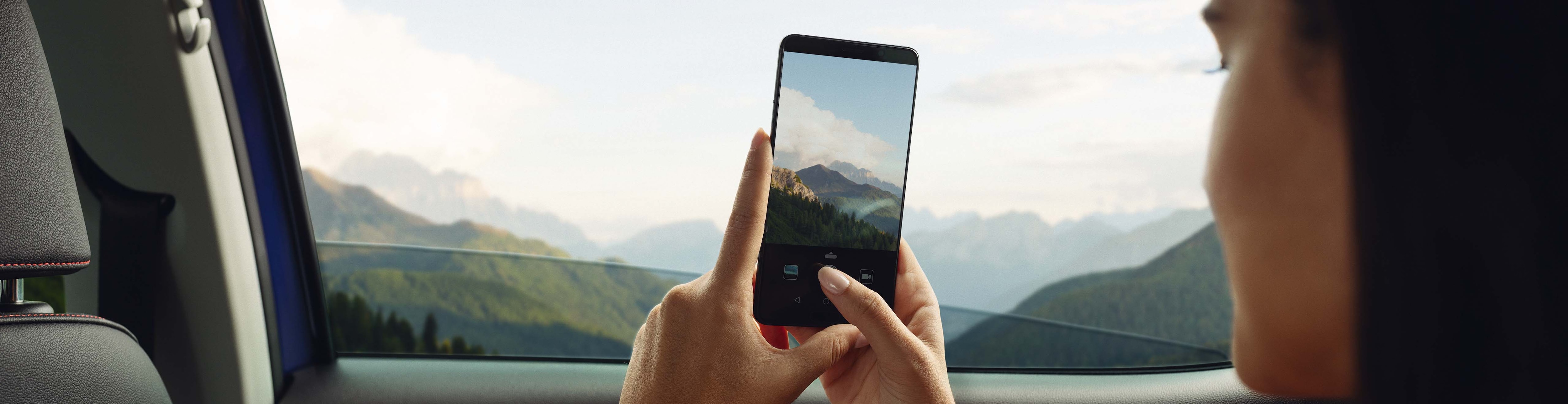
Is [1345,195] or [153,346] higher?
[1345,195]

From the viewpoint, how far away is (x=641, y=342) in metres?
0.88

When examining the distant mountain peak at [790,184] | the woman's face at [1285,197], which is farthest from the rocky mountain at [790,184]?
the woman's face at [1285,197]

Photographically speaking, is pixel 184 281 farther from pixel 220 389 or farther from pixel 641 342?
pixel 641 342

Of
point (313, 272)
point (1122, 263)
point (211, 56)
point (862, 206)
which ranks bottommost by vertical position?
point (1122, 263)

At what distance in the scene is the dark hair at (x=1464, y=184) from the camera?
0.41m

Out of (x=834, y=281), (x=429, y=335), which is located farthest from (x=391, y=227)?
(x=834, y=281)

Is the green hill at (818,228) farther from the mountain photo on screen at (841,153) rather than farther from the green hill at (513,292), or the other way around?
the green hill at (513,292)

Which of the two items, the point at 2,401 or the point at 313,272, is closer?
the point at 2,401

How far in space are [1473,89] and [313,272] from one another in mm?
1879

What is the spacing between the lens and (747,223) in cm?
78

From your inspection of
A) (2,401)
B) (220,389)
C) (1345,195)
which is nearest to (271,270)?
(220,389)

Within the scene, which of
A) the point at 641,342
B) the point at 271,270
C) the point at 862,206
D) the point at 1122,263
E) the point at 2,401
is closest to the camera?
the point at 2,401

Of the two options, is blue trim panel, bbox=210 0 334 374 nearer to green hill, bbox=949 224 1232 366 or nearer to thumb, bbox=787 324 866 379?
thumb, bbox=787 324 866 379

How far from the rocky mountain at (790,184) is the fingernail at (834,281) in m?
0.14
